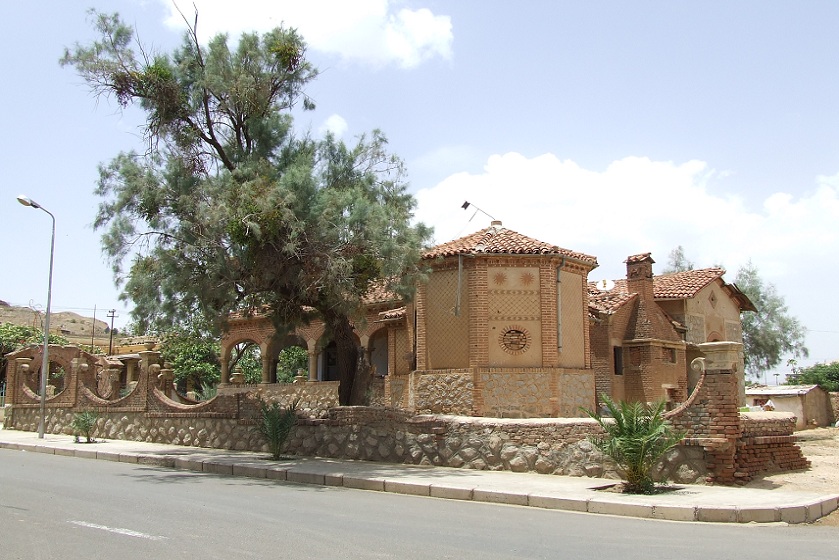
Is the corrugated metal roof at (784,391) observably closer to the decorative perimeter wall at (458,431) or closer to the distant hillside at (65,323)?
the decorative perimeter wall at (458,431)

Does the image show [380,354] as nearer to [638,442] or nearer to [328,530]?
[638,442]

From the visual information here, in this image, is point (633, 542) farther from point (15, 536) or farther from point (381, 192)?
point (381, 192)

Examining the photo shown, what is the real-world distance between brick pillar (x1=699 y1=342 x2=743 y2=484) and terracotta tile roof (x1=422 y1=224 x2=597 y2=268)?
8.29 meters

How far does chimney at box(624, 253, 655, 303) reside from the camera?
90.6 ft

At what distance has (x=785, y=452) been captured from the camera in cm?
1345

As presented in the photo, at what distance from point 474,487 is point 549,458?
96.1 inches

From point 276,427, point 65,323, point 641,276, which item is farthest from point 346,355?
point 65,323

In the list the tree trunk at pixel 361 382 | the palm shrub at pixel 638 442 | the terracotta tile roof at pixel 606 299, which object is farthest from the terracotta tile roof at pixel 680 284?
the palm shrub at pixel 638 442

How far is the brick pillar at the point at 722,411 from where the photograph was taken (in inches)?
471

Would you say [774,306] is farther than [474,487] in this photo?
Yes

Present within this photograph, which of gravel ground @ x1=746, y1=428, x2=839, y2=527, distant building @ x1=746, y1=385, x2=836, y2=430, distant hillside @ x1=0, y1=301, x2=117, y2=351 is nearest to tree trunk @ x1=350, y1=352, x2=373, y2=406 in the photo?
gravel ground @ x1=746, y1=428, x2=839, y2=527

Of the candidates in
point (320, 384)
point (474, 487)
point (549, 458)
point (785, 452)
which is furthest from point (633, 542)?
point (320, 384)

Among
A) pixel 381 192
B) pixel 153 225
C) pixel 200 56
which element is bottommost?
pixel 153 225

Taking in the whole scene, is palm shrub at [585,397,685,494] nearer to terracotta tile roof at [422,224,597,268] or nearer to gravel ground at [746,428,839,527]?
gravel ground at [746,428,839,527]
